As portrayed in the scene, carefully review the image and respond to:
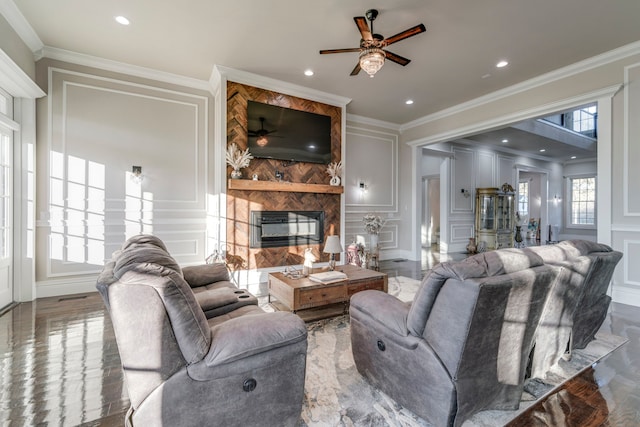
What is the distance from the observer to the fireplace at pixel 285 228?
4.51 metres

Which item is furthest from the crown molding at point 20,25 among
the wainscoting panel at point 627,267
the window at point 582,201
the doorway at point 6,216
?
the window at point 582,201

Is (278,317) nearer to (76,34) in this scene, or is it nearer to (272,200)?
(272,200)

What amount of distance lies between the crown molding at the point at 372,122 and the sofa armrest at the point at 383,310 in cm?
489

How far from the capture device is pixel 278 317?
1507mm

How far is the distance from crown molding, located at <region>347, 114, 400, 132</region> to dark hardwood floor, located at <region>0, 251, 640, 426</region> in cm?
500

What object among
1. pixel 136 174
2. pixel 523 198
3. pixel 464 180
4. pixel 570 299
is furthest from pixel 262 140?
pixel 523 198

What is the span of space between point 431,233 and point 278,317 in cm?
964

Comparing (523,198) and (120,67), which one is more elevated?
(120,67)

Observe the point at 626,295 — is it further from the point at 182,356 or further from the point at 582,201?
the point at 582,201

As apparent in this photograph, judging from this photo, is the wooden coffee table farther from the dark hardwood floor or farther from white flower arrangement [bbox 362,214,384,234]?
white flower arrangement [bbox 362,214,384,234]

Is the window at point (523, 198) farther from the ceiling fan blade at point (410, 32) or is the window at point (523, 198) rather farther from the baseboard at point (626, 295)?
the ceiling fan blade at point (410, 32)

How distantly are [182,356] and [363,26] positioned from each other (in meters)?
3.07

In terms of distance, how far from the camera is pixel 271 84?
14.8 feet

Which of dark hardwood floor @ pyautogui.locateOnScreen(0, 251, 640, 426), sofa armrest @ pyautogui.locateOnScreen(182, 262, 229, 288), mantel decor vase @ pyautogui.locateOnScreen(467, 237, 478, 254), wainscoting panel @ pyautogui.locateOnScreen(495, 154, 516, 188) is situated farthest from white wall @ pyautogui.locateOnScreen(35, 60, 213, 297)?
wainscoting panel @ pyautogui.locateOnScreen(495, 154, 516, 188)
